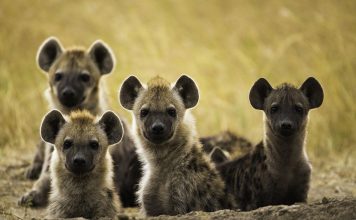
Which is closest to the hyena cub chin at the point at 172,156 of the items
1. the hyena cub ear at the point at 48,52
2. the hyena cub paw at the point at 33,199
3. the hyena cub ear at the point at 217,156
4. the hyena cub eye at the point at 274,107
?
the hyena cub eye at the point at 274,107

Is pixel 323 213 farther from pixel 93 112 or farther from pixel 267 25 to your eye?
pixel 267 25

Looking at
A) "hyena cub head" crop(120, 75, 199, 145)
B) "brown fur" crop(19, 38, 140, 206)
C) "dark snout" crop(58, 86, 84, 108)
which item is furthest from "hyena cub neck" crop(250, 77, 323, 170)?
"dark snout" crop(58, 86, 84, 108)

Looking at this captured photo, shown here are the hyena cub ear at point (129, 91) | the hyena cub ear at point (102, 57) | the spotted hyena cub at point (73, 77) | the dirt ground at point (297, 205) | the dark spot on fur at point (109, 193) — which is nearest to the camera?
the dirt ground at point (297, 205)

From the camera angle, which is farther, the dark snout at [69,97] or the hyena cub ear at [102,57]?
the hyena cub ear at [102,57]

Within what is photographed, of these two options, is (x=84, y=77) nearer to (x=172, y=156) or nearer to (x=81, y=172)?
(x=172, y=156)

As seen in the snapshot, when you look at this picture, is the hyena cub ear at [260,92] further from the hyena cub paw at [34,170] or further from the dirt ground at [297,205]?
the hyena cub paw at [34,170]

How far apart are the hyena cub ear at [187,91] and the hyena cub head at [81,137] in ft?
1.81

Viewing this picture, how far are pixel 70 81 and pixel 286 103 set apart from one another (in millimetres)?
2407

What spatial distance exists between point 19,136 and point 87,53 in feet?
4.97

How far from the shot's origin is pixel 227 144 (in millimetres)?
7926

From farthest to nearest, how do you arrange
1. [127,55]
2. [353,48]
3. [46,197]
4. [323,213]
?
[127,55]
[353,48]
[46,197]
[323,213]

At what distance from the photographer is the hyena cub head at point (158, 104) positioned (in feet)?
20.0

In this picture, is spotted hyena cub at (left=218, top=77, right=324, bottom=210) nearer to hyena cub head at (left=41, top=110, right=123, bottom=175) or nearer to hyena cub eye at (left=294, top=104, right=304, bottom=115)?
hyena cub eye at (left=294, top=104, right=304, bottom=115)

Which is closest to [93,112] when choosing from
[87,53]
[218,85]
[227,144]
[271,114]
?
[87,53]
